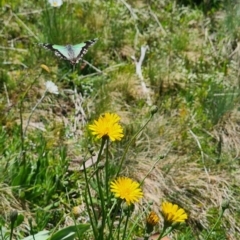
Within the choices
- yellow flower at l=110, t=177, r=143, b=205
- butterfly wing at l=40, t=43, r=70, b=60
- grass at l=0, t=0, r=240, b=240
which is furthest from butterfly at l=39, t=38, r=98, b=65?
yellow flower at l=110, t=177, r=143, b=205

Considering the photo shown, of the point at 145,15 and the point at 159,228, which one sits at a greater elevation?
the point at 145,15

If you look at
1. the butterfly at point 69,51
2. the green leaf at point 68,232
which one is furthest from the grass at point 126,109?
the butterfly at point 69,51

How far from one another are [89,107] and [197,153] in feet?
2.15

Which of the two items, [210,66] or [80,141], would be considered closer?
[80,141]

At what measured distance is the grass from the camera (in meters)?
2.68

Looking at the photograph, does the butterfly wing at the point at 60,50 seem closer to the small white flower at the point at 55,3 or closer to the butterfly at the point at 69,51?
the butterfly at the point at 69,51

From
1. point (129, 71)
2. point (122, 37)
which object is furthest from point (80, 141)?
point (122, 37)

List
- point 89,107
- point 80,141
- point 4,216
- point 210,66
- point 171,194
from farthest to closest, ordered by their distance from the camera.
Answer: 1. point 210,66
2. point 89,107
3. point 80,141
4. point 171,194
5. point 4,216

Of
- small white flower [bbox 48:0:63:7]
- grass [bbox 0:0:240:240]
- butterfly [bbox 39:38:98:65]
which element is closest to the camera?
grass [bbox 0:0:240:240]

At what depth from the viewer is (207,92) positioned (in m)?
3.56

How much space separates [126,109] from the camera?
3.42 metres

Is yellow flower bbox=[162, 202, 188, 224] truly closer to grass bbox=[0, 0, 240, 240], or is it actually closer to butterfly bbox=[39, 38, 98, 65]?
grass bbox=[0, 0, 240, 240]

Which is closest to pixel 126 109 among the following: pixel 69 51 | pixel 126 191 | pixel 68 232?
pixel 69 51

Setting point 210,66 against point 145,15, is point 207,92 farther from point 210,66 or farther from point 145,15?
point 145,15
